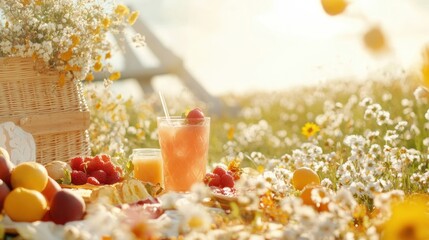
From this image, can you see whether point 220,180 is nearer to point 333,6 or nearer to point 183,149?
point 183,149

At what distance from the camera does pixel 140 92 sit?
1054 centimetres

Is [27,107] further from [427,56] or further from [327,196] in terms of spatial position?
[427,56]

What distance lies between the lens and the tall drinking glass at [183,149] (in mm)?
3396

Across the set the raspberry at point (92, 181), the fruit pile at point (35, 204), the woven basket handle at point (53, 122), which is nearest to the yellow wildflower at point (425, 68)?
the fruit pile at point (35, 204)

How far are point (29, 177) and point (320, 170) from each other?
1.91 meters

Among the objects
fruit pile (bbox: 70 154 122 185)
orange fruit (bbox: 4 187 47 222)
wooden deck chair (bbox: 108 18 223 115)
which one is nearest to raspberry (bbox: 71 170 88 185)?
fruit pile (bbox: 70 154 122 185)

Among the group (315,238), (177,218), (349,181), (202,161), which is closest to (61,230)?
(177,218)

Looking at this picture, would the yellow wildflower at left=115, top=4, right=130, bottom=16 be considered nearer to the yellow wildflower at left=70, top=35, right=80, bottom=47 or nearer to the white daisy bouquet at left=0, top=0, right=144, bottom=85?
the white daisy bouquet at left=0, top=0, right=144, bottom=85

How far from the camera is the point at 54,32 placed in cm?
405

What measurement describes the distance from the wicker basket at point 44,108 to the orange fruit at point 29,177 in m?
1.50

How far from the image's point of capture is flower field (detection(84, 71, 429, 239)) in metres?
2.16

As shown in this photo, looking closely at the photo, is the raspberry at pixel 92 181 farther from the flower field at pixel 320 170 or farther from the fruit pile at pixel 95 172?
the flower field at pixel 320 170

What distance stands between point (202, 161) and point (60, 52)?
3.78ft

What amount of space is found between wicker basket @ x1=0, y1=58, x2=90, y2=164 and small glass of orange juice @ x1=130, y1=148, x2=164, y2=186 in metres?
0.85
